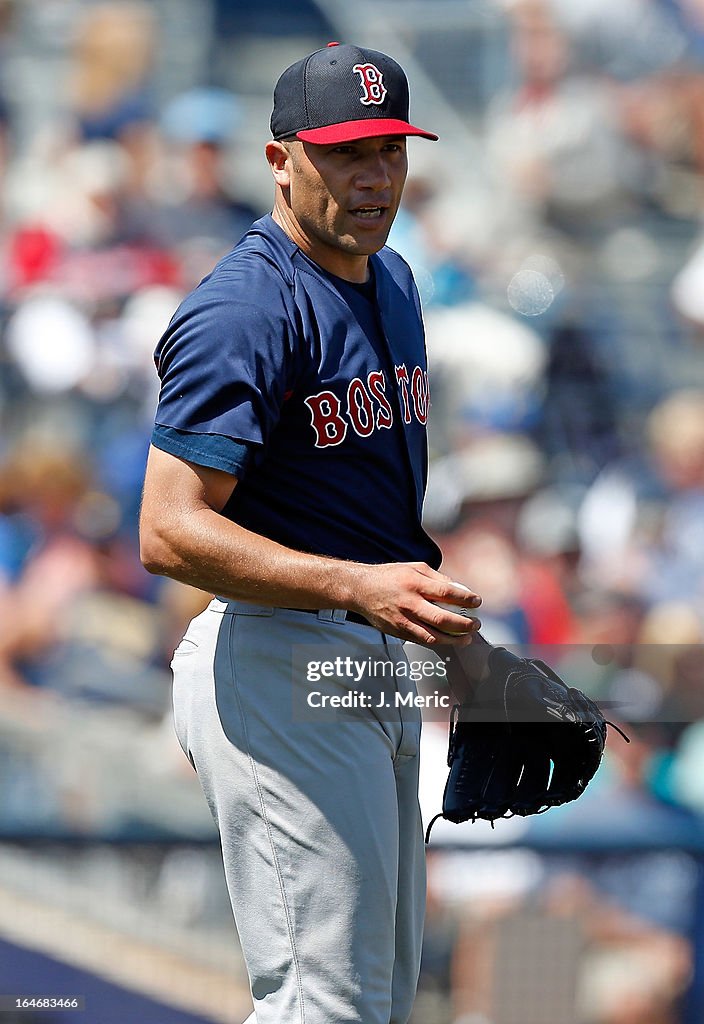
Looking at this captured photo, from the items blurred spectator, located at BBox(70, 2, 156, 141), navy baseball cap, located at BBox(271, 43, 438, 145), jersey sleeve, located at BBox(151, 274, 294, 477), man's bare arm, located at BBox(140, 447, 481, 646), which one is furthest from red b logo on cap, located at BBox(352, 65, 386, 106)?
blurred spectator, located at BBox(70, 2, 156, 141)

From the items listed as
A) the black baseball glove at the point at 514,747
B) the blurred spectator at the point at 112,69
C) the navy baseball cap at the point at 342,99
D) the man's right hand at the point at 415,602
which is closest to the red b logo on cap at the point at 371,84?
the navy baseball cap at the point at 342,99

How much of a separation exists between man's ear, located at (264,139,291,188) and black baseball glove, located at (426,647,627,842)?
809 millimetres

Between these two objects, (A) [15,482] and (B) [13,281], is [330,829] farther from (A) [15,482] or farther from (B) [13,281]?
(B) [13,281]

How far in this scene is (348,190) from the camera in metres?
2.04

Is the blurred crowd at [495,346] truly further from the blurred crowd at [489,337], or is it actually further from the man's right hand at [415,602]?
the man's right hand at [415,602]

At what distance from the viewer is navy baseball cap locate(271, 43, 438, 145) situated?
202 centimetres

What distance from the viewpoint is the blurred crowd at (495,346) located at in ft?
15.2

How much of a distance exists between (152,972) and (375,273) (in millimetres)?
2460

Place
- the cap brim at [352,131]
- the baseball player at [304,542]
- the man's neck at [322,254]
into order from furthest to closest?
the man's neck at [322,254], the cap brim at [352,131], the baseball player at [304,542]

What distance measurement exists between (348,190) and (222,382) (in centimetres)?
39

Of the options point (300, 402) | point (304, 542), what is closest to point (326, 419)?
point (300, 402)

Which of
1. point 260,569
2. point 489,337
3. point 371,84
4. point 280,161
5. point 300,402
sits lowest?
point 260,569

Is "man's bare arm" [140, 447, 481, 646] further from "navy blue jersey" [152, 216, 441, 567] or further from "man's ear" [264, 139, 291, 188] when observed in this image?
"man's ear" [264, 139, 291, 188]

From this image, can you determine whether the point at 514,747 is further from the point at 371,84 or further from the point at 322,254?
the point at 371,84
